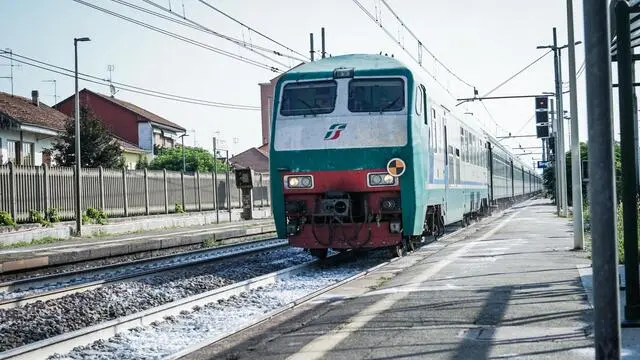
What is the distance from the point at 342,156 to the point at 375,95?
1.26 metres

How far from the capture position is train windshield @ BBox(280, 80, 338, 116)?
13938 mm

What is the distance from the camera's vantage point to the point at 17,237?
2566cm

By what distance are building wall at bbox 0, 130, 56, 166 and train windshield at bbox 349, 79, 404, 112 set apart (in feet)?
91.3

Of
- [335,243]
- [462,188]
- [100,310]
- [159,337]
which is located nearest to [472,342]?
[159,337]

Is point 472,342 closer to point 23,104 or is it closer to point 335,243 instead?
point 335,243

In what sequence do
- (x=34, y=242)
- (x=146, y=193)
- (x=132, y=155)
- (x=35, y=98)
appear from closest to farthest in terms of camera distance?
(x=34, y=242) < (x=146, y=193) < (x=35, y=98) < (x=132, y=155)

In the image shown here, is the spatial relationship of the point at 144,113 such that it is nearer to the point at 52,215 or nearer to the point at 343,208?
the point at 52,215

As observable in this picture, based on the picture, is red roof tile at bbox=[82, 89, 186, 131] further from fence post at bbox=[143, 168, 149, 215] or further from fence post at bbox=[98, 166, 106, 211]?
fence post at bbox=[98, 166, 106, 211]

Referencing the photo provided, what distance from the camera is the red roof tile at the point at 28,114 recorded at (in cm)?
3991

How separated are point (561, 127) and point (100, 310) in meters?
20.3

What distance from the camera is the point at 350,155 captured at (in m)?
13.5

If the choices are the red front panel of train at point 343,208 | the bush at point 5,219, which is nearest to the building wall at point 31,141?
the bush at point 5,219

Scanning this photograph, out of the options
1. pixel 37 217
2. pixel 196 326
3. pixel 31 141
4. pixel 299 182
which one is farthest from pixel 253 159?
pixel 196 326

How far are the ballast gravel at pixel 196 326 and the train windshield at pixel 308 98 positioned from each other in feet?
10.3
